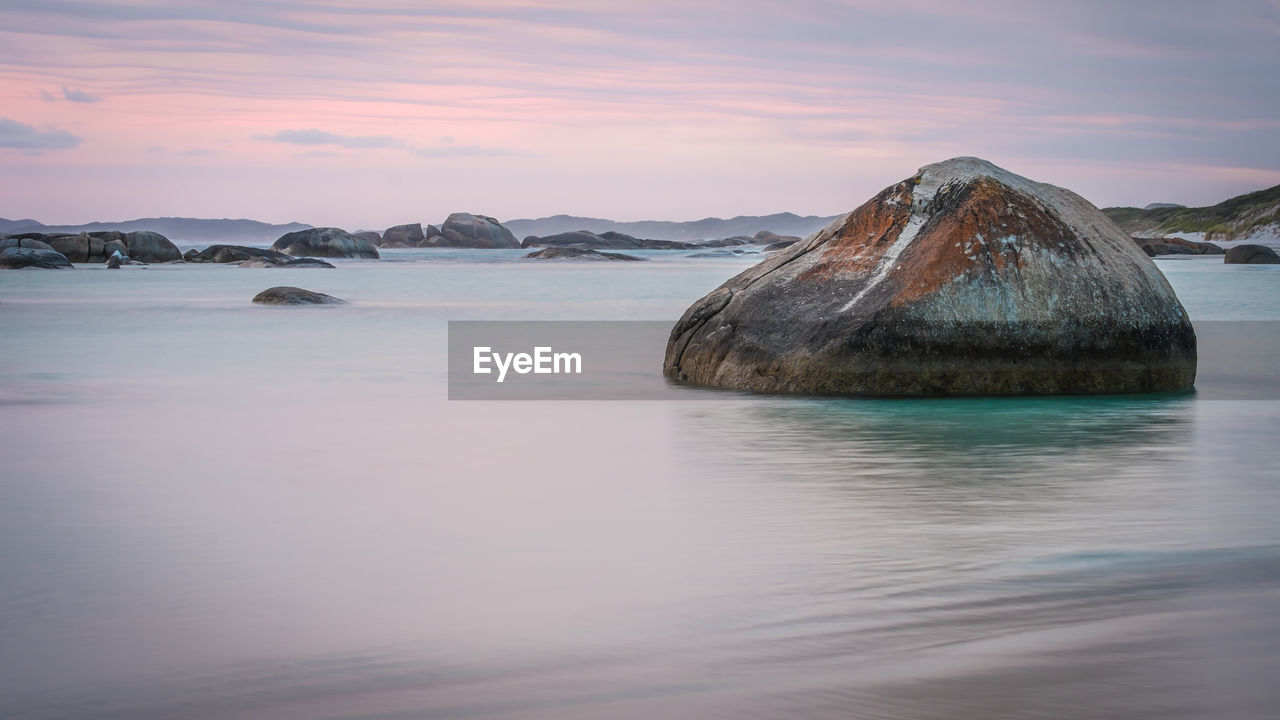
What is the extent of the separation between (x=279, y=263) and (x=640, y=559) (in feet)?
145

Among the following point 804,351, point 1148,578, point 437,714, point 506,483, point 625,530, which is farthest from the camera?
point 804,351

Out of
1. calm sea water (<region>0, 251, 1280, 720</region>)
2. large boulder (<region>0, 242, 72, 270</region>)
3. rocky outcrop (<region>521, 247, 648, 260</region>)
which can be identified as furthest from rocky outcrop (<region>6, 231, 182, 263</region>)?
calm sea water (<region>0, 251, 1280, 720</region>)

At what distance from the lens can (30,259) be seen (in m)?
39.8

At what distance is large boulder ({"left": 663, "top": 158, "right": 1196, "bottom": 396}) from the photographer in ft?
26.0

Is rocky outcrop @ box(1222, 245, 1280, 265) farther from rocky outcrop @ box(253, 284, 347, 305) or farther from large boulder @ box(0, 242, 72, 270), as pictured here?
large boulder @ box(0, 242, 72, 270)

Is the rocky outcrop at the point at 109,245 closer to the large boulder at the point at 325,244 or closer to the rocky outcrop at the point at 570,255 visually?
the large boulder at the point at 325,244

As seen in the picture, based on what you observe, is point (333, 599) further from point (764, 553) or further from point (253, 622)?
point (764, 553)

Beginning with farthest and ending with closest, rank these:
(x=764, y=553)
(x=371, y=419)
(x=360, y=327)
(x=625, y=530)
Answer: (x=360, y=327) < (x=371, y=419) < (x=625, y=530) < (x=764, y=553)

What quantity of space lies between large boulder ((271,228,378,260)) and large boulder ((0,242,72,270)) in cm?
1722

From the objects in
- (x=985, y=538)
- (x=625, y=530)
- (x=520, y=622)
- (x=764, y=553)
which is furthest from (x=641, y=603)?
(x=985, y=538)

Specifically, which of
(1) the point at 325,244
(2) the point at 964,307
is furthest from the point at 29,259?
(2) the point at 964,307

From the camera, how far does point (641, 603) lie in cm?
356

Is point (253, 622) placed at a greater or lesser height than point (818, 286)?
lesser

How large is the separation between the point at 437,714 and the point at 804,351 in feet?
18.7
